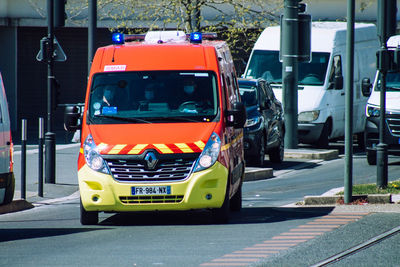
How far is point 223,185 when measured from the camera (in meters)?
12.1

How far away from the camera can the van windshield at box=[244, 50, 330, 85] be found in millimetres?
24359

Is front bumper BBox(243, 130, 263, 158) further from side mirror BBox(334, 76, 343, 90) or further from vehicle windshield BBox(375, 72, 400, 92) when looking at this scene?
side mirror BBox(334, 76, 343, 90)

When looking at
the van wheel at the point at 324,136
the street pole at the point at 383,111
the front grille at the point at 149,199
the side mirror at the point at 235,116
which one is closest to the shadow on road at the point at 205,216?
the front grille at the point at 149,199

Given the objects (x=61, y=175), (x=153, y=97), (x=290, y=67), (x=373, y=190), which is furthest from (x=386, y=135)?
Answer: (x=153, y=97)

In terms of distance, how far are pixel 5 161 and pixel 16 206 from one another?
104 inches

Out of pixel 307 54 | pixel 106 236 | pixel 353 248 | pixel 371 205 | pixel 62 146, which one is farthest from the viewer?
pixel 62 146

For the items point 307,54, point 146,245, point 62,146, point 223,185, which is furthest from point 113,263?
point 62,146

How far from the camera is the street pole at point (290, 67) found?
2262cm

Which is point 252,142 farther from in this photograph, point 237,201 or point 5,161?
point 5,161

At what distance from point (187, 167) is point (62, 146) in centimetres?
1439

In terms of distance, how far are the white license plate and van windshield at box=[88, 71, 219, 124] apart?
3.17ft

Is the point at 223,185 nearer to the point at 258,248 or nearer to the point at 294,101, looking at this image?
the point at 258,248

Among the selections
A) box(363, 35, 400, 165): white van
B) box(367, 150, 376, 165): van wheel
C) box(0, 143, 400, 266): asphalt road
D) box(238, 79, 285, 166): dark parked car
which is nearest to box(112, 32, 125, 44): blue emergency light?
box(0, 143, 400, 266): asphalt road

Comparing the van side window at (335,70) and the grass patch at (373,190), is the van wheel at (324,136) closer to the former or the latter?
the van side window at (335,70)
